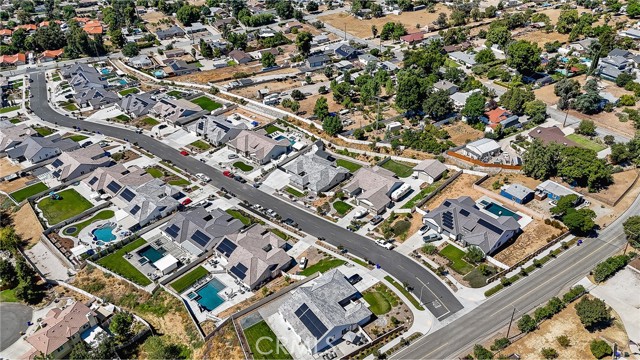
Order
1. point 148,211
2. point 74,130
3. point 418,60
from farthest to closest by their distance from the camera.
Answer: point 418,60, point 74,130, point 148,211

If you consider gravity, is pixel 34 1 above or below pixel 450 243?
above

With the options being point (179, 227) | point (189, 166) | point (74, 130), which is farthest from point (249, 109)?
point (179, 227)

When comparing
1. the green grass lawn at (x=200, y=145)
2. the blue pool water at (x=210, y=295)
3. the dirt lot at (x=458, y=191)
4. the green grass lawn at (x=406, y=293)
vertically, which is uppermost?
the green grass lawn at (x=200, y=145)

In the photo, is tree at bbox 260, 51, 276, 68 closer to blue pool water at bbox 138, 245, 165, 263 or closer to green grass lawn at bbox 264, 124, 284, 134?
green grass lawn at bbox 264, 124, 284, 134

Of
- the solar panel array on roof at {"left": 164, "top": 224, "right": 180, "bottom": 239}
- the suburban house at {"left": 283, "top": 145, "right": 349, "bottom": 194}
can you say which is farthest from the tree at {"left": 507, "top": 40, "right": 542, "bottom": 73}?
the solar panel array on roof at {"left": 164, "top": 224, "right": 180, "bottom": 239}

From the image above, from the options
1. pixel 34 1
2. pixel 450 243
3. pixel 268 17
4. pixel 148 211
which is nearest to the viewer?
pixel 450 243

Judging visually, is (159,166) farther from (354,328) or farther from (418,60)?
(418,60)

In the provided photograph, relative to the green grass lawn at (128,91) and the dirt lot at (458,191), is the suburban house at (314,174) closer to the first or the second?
the dirt lot at (458,191)

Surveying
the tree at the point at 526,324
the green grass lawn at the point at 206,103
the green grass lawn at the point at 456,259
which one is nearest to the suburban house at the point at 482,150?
the green grass lawn at the point at 456,259
